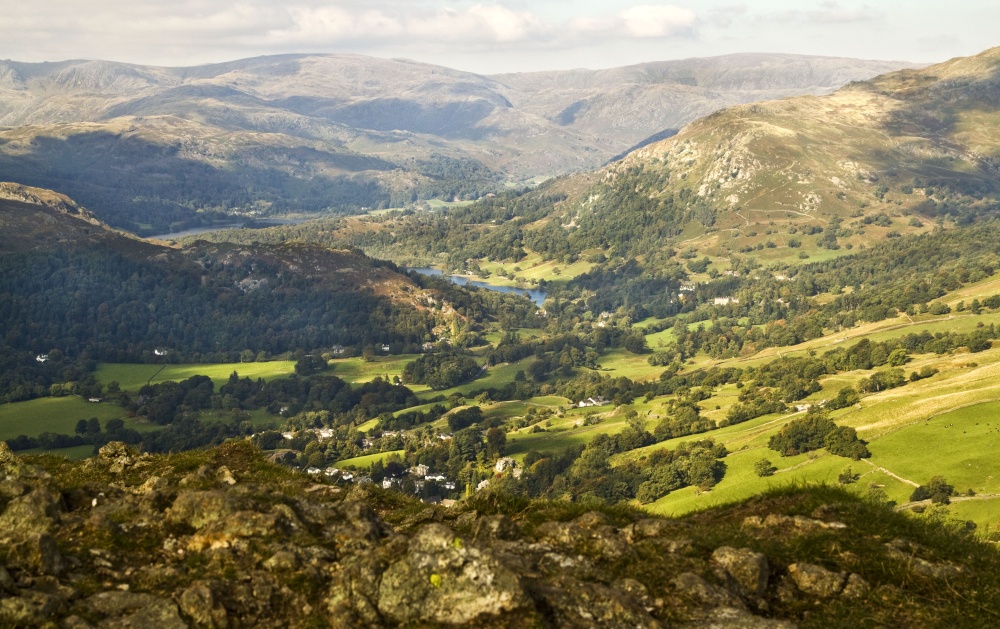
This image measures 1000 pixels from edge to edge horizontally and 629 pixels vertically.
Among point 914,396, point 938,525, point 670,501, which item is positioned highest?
point 938,525

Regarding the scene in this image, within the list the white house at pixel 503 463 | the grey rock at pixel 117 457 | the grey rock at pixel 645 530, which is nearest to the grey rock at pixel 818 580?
the grey rock at pixel 645 530

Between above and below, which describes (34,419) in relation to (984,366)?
below

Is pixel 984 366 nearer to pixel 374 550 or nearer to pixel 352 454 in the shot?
pixel 352 454

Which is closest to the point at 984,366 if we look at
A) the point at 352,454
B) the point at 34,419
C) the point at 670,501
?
the point at 670,501

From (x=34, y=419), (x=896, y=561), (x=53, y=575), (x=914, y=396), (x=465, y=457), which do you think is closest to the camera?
(x=53, y=575)

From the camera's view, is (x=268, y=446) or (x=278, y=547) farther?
(x=268, y=446)

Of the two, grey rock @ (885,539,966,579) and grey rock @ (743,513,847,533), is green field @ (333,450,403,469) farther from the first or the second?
grey rock @ (885,539,966,579)
